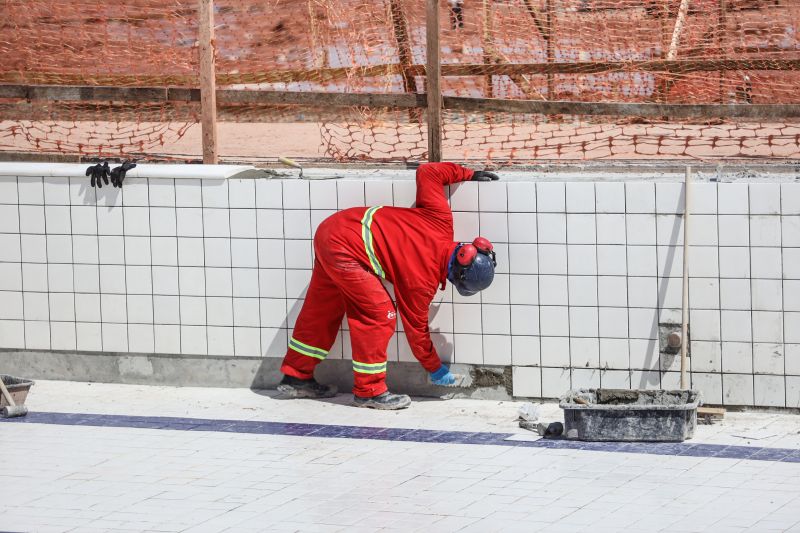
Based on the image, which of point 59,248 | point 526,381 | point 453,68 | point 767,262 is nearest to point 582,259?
point 526,381

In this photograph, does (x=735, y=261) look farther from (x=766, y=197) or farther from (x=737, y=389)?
(x=737, y=389)


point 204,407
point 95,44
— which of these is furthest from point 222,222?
point 95,44

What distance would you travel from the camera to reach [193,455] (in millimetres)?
7617

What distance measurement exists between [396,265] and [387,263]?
0.06 m

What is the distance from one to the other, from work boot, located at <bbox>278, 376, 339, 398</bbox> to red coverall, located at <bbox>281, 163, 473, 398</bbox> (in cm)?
46

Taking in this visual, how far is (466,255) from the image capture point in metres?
8.16

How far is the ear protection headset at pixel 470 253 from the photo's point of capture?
8.15 m

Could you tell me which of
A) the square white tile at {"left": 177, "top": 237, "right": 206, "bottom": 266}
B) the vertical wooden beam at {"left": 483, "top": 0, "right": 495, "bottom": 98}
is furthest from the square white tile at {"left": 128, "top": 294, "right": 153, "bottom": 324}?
the vertical wooden beam at {"left": 483, "top": 0, "right": 495, "bottom": 98}

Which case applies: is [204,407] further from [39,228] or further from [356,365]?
[39,228]

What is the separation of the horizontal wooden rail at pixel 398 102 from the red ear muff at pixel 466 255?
4.02ft

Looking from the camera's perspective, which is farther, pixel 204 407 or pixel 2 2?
pixel 2 2

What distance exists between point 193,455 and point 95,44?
4400mm

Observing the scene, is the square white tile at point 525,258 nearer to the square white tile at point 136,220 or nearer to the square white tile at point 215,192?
the square white tile at point 215,192

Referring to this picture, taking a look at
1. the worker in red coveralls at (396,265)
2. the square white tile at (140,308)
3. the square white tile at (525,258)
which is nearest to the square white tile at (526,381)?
the worker in red coveralls at (396,265)
